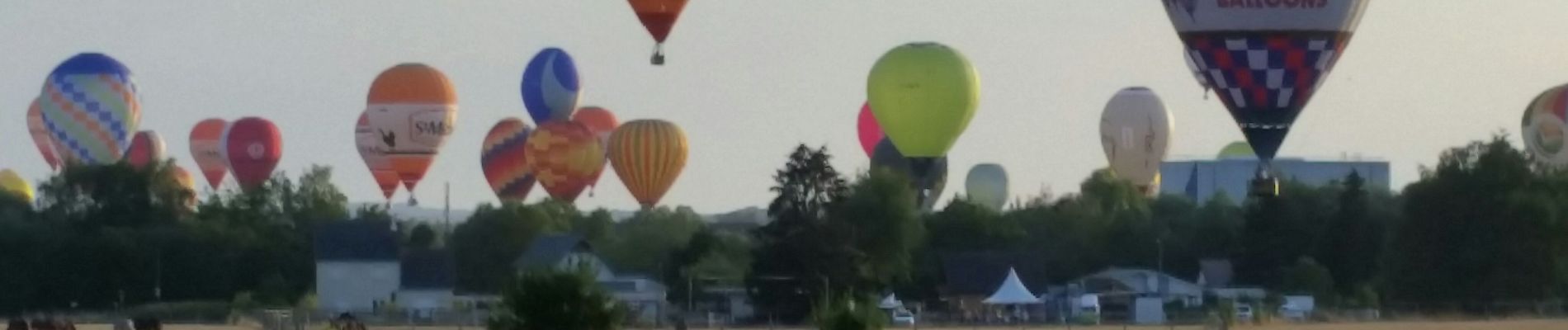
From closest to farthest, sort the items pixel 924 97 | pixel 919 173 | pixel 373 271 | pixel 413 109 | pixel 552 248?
pixel 924 97 → pixel 919 173 → pixel 373 271 → pixel 552 248 → pixel 413 109

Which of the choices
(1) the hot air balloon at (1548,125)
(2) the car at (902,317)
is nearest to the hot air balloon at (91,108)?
(2) the car at (902,317)

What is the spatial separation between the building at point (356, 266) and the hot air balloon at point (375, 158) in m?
8.13

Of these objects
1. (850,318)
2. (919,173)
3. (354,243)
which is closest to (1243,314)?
(919,173)

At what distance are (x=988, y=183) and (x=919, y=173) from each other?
31883 mm

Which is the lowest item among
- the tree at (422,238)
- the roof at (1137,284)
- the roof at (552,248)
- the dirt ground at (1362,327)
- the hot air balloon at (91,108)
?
the dirt ground at (1362,327)

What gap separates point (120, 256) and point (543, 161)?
46.9 ft

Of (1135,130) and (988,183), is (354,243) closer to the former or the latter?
(1135,130)

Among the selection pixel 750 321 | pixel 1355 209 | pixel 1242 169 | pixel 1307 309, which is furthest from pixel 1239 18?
pixel 1242 169

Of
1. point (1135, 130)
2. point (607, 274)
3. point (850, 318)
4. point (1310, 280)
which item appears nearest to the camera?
point (850, 318)

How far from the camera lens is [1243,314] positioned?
192ft

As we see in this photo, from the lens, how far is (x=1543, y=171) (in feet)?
224

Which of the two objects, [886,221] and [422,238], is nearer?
[886,221]

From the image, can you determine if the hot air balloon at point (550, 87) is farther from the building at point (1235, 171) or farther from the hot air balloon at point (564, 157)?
the building at point (1235, 171)

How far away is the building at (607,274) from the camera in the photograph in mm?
66062
